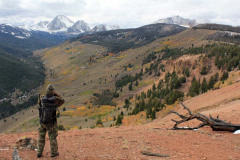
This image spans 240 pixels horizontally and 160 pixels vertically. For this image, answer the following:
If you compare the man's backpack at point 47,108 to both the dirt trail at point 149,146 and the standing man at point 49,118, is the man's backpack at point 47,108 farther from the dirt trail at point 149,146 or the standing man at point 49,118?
the dirt trail at point 149,146

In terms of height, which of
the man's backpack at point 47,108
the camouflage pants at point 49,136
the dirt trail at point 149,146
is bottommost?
the dirt trail at point 149,146

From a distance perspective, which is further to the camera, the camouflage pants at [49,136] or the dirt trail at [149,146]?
the dirt trail at [149,146]

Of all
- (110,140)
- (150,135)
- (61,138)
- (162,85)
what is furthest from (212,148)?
(162,85)

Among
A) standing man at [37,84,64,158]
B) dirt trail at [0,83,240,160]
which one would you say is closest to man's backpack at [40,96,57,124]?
standing man at [37,84,64,158]

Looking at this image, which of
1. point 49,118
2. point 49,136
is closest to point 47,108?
point 49,118

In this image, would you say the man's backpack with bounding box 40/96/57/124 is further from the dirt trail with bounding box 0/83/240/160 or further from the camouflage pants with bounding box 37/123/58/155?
the dirt trail with bounding box 0/83/240/160

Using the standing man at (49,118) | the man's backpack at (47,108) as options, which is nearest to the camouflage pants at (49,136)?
the standing man at (49,118)

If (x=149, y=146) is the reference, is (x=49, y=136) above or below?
above

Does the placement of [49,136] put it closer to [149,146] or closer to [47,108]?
[47,108]

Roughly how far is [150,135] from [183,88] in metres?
49.8

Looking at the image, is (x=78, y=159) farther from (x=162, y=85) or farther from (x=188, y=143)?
(x=162, y=85)

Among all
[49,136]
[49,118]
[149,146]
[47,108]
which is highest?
[47,108]

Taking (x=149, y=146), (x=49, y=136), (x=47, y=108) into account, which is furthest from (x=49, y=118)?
(x=149, y=146)

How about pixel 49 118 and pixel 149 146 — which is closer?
pixel 49 118
